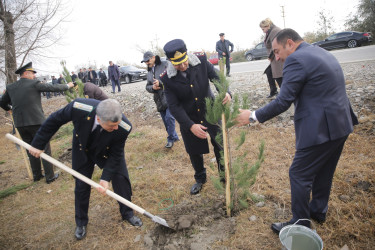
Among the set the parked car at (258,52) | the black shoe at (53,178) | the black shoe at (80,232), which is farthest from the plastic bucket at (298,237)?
the parked car at (258,52)

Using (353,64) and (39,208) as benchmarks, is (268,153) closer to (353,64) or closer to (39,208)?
(39,208)

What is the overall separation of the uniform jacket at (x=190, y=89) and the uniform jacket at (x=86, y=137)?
25.0 inches

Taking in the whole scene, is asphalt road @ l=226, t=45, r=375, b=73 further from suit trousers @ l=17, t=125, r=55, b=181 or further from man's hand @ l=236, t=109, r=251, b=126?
suit trousers @ l=17, t=125, r=55, b=181

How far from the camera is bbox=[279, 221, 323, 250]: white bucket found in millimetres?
1846

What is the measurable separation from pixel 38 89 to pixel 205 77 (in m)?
3.35

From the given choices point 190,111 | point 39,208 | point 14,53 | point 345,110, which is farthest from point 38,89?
point 14,53

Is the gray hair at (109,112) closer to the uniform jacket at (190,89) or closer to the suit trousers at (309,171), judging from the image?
the uniform jacket at (190,89)

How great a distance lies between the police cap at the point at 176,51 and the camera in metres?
2.46

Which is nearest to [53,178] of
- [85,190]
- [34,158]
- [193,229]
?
[34,158]

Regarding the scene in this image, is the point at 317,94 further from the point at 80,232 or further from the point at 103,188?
the point at 80,232

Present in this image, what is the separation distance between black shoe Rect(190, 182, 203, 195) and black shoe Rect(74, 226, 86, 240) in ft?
4.71

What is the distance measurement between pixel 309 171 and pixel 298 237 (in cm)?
56

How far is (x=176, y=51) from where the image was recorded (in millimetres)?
2465

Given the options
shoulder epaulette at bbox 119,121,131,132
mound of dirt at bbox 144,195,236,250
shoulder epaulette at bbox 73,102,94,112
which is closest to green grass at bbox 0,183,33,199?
shoulder epaulette at bbox 73,102,94,112
